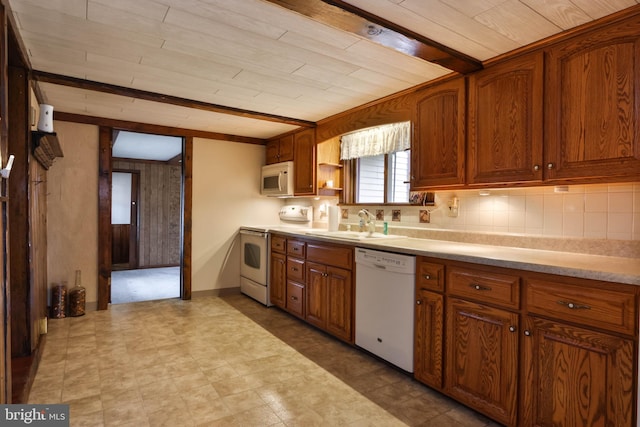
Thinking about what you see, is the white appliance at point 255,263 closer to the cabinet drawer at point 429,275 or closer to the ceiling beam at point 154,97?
the ceiling beam at point 154,97

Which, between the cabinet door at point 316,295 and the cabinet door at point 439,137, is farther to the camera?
the cabinet door at point 316,295

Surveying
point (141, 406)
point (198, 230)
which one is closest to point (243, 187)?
point (198, 230)

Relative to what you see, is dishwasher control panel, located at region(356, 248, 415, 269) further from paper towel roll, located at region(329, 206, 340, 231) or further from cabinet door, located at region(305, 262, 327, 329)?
paper towel roll, located at region(329, 206, 340, 231)

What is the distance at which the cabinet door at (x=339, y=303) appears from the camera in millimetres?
2910

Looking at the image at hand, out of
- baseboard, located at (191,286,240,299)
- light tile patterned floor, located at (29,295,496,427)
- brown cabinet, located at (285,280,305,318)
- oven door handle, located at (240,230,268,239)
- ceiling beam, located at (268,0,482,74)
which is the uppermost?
ceiling beam, located at (268,0,482,74)

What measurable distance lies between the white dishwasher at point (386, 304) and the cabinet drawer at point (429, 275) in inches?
1.9

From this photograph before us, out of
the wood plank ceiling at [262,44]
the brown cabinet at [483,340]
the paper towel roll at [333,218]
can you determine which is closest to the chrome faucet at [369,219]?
the paper towel roll at [333,218]

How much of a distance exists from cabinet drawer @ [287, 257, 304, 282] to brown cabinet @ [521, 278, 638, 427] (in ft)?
6.99

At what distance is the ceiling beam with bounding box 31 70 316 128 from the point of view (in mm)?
2629

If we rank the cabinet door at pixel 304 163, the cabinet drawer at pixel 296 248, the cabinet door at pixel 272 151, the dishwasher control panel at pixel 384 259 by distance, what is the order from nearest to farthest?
the dishwasher control panel at pixel 384 259 → the cabinet drawer at pixel 296 248 → the cabinet door at pixel 304 163 → the cabinet door at pixel 272 151

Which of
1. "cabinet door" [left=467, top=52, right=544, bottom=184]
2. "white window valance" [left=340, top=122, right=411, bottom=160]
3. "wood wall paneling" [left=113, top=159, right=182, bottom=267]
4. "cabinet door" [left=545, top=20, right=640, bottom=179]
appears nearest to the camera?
"cabinet door" [left=545, top=20, right=640, bottom=179]

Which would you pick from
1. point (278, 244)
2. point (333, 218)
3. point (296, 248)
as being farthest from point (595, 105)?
point (278, 244)

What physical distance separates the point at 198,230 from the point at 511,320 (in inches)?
145

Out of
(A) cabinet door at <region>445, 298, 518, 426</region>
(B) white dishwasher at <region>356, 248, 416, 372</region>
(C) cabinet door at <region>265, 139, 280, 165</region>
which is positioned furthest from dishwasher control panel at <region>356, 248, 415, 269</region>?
(C) cabinet door at <region>265, 139, 280, 165</region>
